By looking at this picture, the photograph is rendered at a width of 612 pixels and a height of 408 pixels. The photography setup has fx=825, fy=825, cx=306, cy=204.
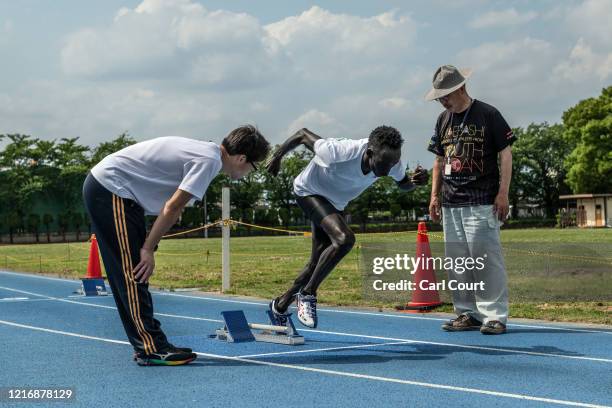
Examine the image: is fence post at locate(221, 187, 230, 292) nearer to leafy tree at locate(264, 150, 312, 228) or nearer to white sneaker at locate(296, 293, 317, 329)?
white sneaker at locate(296, 293, 317, 329)

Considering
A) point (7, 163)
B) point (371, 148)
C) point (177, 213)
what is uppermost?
point (7, 163)

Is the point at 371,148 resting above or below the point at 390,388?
above

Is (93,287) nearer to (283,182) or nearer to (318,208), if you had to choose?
(318,208)

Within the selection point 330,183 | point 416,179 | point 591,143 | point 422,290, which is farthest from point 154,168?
point 591,143

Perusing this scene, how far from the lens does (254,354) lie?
6504 millimetres

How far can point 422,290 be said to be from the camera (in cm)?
1023

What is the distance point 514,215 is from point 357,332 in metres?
100

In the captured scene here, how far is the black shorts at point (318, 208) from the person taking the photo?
7.07m

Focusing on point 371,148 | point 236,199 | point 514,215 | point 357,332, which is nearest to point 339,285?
point 357,332

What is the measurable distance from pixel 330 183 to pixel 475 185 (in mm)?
1528

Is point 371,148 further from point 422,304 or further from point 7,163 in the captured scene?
point 7,163

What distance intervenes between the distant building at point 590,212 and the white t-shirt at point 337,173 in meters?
74.6

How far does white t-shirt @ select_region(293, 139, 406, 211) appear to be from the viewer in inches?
268

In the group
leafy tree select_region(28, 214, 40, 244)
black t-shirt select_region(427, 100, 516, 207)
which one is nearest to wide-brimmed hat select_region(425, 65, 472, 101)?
black t-shirt select_region(427, 100, 516, 207)
